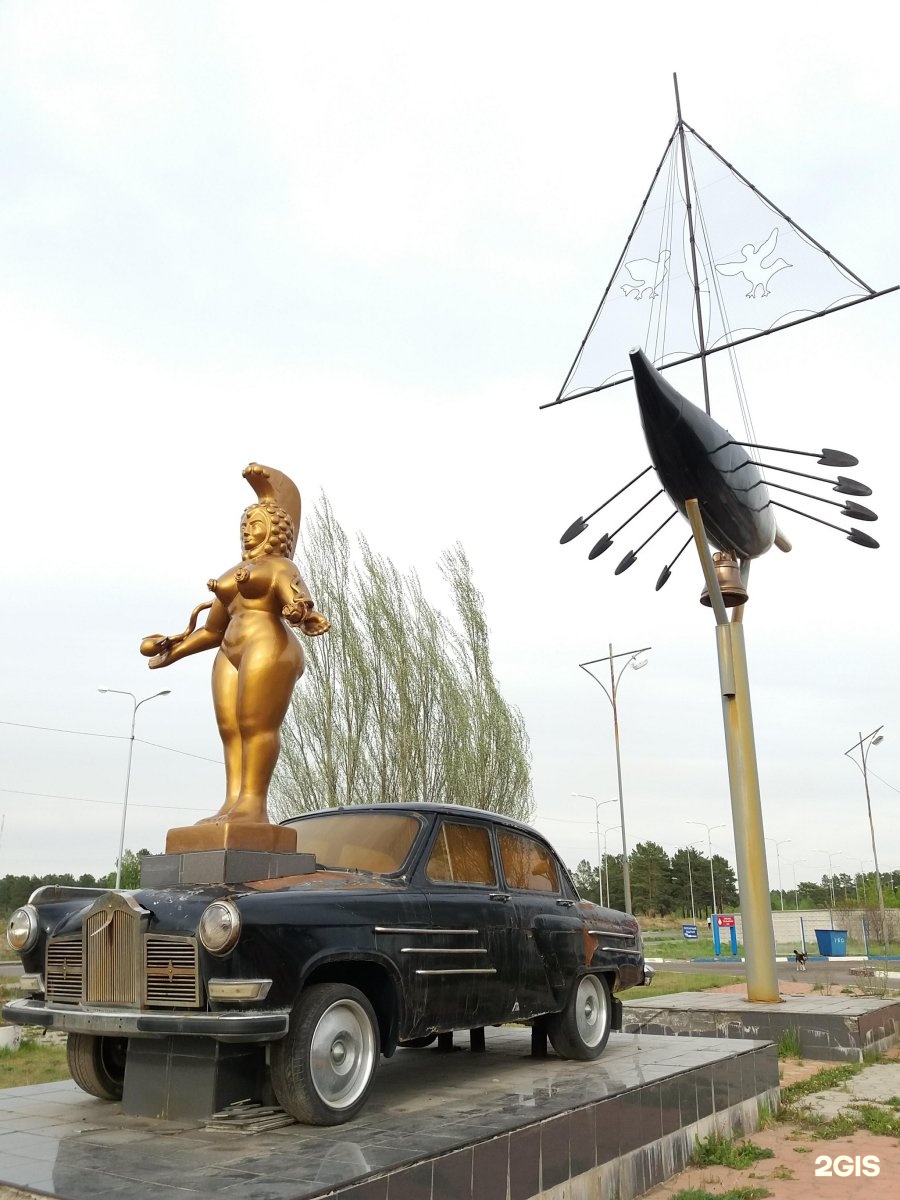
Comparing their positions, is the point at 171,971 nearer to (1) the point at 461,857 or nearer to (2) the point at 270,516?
(1) the point at 461,857

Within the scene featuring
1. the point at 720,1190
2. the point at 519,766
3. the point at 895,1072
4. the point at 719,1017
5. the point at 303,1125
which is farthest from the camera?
the point at 519,766

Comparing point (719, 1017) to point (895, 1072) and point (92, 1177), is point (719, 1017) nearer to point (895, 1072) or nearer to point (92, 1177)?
point (895, 1072)

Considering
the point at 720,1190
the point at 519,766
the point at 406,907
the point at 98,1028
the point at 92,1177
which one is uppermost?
the point at 519,766

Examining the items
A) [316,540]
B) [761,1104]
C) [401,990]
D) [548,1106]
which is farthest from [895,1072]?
[316,540]

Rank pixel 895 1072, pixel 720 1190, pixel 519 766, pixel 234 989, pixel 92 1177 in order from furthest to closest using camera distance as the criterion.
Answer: pixel 519 766
pixel 895 1072
pixel 720 1190
pixel 234 989
pixel 92 1177

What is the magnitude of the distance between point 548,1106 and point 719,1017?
18.8 ft

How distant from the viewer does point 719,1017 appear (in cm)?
977

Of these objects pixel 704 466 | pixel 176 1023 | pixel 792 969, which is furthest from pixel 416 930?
pixel 792 969

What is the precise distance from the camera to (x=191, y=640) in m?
5.76

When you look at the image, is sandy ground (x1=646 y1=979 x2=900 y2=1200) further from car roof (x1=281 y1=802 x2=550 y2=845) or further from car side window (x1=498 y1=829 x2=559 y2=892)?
car roof (x1=281 y1=802 x2=550 y2=845)

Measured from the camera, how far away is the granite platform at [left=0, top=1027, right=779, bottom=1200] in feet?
11.6

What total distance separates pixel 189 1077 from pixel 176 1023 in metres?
0.52

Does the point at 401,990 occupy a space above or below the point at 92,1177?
above

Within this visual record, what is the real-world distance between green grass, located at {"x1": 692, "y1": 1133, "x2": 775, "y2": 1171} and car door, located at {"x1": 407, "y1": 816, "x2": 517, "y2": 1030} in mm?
1399
